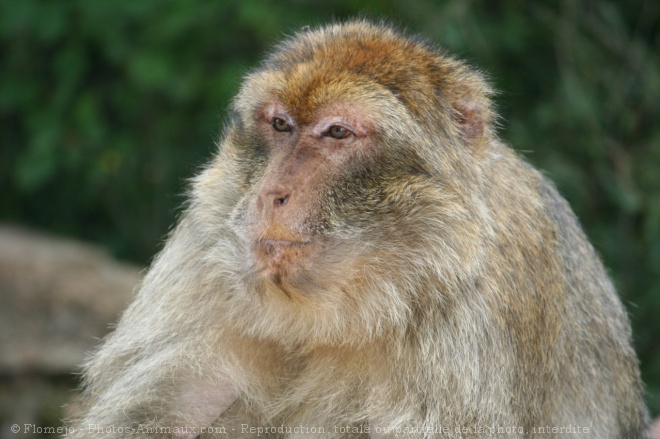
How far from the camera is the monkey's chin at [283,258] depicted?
3.42 m

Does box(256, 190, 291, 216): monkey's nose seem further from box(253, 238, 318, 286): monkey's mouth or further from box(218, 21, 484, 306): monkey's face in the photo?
box(253, 238, 318, 286): monkey's mouth

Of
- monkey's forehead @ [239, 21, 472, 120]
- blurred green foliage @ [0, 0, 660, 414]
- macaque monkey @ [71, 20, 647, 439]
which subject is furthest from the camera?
blurred green foliage @ [0, 0, 660, 414]

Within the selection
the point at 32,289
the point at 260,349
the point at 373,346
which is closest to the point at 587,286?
the point at 373,346

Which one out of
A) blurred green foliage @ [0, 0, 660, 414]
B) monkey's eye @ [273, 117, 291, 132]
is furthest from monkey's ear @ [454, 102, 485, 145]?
blurred green foliage @ [0, 0, 660, 414]

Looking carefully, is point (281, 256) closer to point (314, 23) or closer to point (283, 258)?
point (283, 258)

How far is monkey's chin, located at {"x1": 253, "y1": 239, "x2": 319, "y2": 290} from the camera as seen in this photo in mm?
3422

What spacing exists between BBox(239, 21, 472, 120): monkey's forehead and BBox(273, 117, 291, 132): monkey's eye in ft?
0.21

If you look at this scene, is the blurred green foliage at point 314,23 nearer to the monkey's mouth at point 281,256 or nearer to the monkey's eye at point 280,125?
the monkey's eye at point 280,125

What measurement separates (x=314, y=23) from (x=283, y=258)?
371 centimetres

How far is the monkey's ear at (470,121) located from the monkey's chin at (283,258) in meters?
0.85

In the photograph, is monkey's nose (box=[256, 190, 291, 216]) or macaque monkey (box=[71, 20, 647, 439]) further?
macaque monkey (box=[71, 20, 647, 439])

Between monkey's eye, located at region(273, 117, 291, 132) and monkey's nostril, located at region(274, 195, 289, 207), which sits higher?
monkey's eye, located at region(273, 117, 291, 132)

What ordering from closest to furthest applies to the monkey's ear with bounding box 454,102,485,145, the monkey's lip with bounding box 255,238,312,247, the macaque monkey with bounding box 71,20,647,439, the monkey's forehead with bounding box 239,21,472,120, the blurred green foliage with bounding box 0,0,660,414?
the monkey's lip with bounding box 255,238,312,247 < the macaque monkey with bounding box 71,20,647,439 < the monkey's forehead with bounding box 239,21,472,120 < the monkey's ear with bounding box 454,102,485,145 < the blurred green foliage with bounding box 0,0,660,414

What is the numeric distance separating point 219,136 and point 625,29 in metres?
4.55
